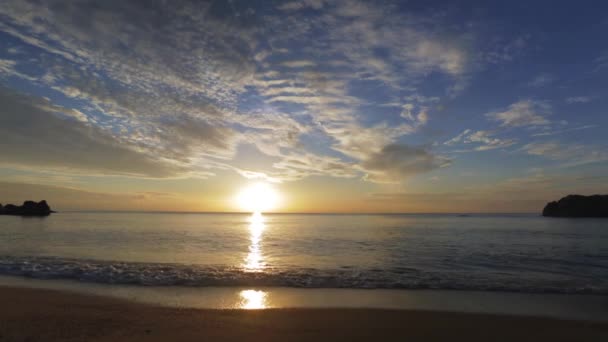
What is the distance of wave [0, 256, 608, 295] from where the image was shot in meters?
13.7

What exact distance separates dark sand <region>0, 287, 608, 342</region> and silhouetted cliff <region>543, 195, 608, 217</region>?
158 meters

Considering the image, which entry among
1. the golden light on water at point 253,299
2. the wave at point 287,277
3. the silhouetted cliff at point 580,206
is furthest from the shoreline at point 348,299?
the silhouetted cliff at point 580,206

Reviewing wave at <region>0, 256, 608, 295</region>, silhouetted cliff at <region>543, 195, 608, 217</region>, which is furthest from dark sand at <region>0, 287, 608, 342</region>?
silhouetted cliff at <region>543, 195, 608, 217</region>

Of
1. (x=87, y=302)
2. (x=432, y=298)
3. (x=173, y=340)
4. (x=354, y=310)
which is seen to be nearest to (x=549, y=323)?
(x=432, y=298)

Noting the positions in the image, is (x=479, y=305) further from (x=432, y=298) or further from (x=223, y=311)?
(x=223, y=311)

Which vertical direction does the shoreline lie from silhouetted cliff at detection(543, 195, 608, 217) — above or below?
below

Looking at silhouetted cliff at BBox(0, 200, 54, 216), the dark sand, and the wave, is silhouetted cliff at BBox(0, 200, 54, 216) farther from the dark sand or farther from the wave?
the dark sand

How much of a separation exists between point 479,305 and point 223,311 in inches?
373

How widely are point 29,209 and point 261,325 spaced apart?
152m

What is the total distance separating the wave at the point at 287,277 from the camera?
1370 centimetres

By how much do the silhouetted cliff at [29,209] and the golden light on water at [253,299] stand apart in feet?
483

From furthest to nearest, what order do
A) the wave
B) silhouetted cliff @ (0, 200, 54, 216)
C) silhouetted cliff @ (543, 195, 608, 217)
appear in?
silhouetted cliff @ (543, 195, 608, 217) → silhouetted cliff @ (0, 200, 54, 216) → the wave

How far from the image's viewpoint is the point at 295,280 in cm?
1465

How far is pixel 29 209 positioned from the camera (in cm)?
11456
